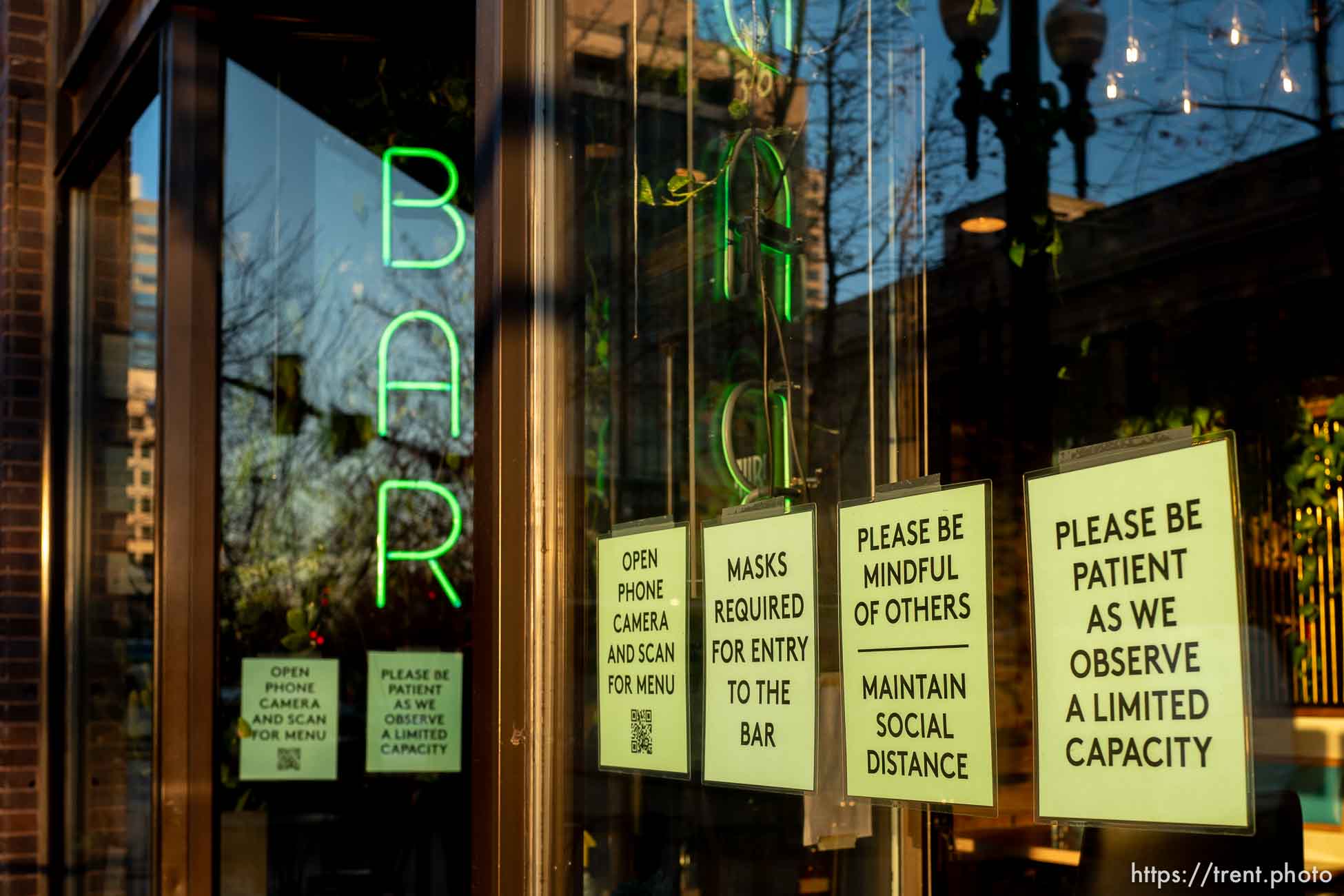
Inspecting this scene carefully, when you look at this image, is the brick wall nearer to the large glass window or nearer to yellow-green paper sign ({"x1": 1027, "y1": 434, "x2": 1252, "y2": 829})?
the large glass window

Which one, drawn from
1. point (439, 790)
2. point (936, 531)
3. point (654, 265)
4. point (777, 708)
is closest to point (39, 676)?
point (439, 790)

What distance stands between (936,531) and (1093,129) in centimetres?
267

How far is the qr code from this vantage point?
7.59 ft

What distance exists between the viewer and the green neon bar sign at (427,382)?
5.48m

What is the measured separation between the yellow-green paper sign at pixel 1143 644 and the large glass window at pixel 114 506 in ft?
13.4

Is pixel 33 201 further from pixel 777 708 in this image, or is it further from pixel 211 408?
pixel 777 708

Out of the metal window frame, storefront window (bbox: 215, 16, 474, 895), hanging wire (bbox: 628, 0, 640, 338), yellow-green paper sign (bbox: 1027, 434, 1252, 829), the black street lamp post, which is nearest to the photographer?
yellow-green paper sign (bbox: 1027, 434, 1252, 829)

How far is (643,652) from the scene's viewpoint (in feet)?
7.68

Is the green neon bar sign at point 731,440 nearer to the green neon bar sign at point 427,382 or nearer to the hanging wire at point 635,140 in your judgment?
the hanging wire at point 635,140

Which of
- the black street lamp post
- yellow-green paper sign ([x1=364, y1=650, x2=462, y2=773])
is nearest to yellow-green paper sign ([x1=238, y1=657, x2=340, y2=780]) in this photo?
yellow-green paper sign ([x1=364, y1=650, x2=462, y2=773])

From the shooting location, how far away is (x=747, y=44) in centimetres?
271

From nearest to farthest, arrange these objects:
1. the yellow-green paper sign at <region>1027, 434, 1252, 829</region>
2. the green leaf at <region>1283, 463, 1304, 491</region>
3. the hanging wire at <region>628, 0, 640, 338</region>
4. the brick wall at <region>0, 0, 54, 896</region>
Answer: the yellow-green paper sign at <region>1027, 434, 1252, 829</region> < the hanging wire at <region>628, 0, 640, 338</region> < the green leaf at <region>1283, 463, 1304, 491</region> < the brick wall at <region>0, 0, 54, 896</region>

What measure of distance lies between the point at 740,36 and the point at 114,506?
3765mm

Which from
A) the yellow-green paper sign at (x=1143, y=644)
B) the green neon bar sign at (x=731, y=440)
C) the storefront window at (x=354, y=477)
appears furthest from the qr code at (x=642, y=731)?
the storefront window at (x=354, y=477)
